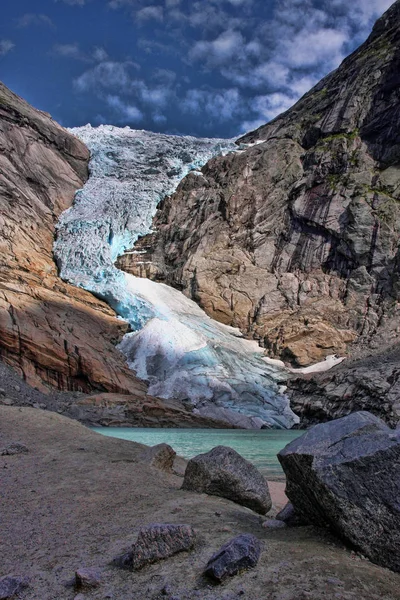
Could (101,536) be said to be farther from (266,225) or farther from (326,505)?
(266,225)

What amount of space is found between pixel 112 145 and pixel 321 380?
56338 mm

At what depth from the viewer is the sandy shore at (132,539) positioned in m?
3.18

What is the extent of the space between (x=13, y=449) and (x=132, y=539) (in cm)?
538

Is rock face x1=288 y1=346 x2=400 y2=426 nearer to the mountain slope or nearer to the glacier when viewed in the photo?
the glacier

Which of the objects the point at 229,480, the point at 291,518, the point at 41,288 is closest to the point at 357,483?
the point at 291,518

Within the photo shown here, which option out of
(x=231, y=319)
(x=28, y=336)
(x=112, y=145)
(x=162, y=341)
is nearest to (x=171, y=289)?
(x=231, y=319)

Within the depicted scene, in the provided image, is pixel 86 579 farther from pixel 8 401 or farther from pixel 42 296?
pixel 42 296

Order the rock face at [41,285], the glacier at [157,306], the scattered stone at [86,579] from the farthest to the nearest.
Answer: the glacier at [157,306] < the rock face at [41,285] < the scattered stone at [86,579]

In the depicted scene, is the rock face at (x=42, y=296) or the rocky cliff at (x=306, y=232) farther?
the rocky cliff at (x=306, y=232)

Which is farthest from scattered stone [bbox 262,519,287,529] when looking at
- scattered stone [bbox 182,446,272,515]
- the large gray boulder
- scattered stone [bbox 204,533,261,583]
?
scattered stone [bbox 182,446,272,515]

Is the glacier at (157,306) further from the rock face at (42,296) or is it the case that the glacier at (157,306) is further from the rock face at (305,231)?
the rock face at (305,231)

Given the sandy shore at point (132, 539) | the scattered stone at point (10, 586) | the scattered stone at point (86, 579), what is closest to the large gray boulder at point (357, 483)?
the sandy shore at point (132, 539)

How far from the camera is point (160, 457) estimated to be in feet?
28.8

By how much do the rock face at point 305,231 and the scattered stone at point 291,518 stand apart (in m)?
39.6
